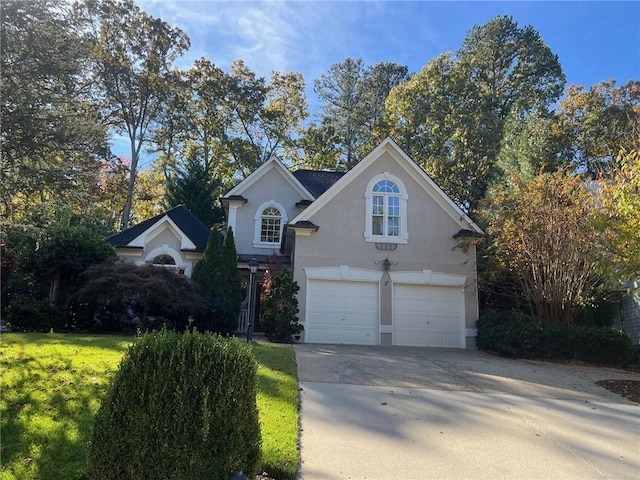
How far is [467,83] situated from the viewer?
1048 inches

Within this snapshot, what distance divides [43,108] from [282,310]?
27.3ft

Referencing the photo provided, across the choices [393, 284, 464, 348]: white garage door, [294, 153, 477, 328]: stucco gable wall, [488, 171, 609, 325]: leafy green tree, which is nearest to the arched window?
[294, 153, 477, 328]: stucco gable wall

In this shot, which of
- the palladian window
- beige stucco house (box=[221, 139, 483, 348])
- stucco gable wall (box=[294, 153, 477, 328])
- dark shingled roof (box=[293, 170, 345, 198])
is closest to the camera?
beige stucco house (box=[221, 139, 483, 348])

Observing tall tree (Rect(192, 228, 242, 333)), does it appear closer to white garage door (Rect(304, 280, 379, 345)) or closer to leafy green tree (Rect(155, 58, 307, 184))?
white garage door (Rect(304, 280, 379, 345))

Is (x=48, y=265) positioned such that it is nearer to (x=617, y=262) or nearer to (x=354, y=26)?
(x=354, y=26)

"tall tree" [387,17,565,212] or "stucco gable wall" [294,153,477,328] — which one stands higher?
"tall tree" [387,17,565,212]

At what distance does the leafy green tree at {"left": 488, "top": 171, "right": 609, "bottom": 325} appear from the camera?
12.4m

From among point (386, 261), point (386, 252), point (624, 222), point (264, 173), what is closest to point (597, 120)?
point (386, 252)

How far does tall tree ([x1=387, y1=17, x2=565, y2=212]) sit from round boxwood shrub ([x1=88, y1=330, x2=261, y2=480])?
2398 cm

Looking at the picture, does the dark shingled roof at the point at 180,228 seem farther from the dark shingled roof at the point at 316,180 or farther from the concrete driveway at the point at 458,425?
the concrete driveway at the point at 458,425

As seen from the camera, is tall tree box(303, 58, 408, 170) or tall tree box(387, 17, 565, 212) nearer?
tall tree box(387, 17, 565, 212)

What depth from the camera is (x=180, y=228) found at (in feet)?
61.7

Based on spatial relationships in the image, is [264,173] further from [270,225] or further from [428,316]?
[428,316]

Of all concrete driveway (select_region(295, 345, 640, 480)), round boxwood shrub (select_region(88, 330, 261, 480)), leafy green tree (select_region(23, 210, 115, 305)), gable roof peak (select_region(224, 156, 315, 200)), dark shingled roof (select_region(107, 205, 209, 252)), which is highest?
gable roof peak (select_region(224, 156, 315, 200))
